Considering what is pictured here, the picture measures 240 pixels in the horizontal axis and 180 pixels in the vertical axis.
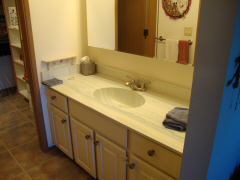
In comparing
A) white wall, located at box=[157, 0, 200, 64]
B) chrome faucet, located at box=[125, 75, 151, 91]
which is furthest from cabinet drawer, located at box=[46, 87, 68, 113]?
white wall, located at box=[157, 0, 200, 64]

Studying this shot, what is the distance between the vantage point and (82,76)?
2242 millimetres

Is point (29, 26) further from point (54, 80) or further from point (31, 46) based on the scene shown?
point (54, 80)

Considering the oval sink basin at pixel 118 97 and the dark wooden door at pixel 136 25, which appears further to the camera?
the oval sink basin at pixel 118 97

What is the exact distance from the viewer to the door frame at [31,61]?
6.01 feet

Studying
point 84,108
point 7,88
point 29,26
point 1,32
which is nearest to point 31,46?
point 29,26

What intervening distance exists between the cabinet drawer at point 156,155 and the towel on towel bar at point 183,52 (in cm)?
61

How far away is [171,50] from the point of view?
1513 millimetres

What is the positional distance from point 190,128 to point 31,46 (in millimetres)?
1611

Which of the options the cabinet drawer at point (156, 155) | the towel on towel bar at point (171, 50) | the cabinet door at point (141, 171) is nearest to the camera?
the cabinet drawer at point (156, 155)

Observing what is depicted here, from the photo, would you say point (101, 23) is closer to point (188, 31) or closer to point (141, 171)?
point (188, 31)

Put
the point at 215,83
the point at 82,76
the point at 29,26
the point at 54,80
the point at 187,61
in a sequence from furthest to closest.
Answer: the point at 82,76 < the point at 54,80 < the point at 29,26 < the point at 187,61 < the point at 215,83

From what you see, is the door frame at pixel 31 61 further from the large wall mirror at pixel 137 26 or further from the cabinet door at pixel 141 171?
the cabinet door at pixel 141 171

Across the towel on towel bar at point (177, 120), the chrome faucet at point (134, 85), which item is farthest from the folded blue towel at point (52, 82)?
the towel on towel bar at point (177, 120)

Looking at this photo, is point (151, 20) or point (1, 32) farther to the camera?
point (1, 32)
